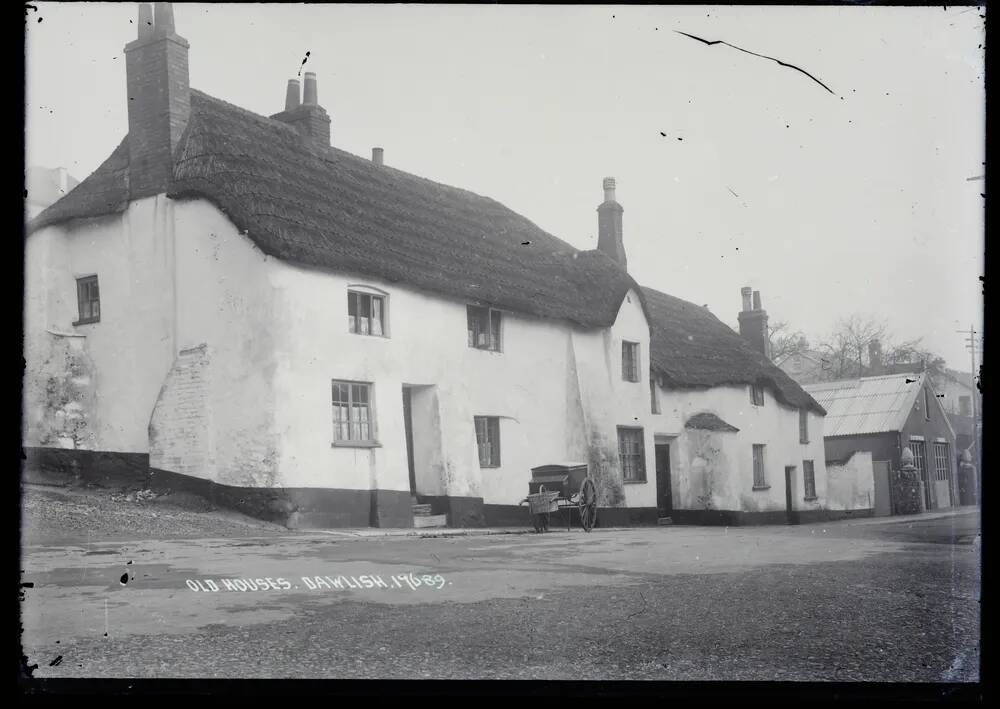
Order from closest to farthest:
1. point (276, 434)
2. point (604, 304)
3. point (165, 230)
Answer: point (276, 434)
point (165, 230)
point (604, 304)

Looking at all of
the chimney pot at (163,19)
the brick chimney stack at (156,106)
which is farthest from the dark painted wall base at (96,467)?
the chimney pot at (163,19)

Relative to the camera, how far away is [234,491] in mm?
13117

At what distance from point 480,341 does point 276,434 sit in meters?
3.60

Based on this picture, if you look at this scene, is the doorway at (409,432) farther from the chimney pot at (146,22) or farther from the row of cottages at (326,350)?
the chimney pot at (146,22)

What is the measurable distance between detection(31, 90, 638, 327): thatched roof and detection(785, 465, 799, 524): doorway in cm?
474

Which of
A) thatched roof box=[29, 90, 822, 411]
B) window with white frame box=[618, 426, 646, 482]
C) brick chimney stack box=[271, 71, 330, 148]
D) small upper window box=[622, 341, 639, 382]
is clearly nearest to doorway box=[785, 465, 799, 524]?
thatched roof box=[29, 90, 822, 411]

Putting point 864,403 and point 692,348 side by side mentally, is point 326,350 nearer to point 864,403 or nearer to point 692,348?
point 864,403

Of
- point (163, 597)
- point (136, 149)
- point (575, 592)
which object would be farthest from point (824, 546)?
point (136, 149)

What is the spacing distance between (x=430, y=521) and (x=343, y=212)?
519cm

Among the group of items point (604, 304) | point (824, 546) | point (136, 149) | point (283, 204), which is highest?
point (136, 149)

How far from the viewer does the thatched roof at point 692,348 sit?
16078mm

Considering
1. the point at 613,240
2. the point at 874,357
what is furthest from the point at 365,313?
the point at 874,357

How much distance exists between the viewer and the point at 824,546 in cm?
1129

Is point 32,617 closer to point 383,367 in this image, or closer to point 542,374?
point 383,367
